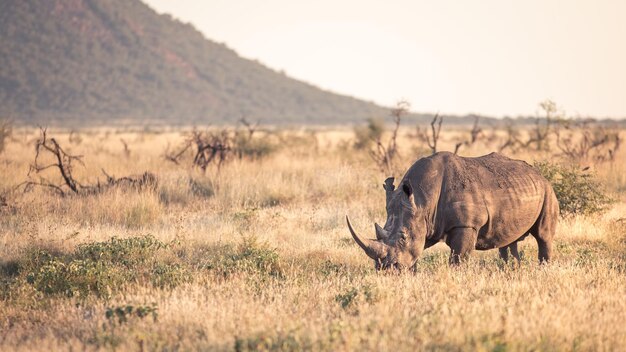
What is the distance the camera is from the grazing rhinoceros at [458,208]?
7.69m

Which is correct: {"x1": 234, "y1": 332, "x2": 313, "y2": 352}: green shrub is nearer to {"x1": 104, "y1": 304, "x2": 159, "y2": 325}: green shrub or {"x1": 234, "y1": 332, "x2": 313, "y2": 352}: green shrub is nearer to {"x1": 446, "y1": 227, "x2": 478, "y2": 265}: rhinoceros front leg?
{"x1": 104, "y1": 304, "x2": 159, "y2": 325}: green shrub

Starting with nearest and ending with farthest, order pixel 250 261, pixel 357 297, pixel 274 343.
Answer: pixel 274 343, pixel 357 297, pixel 250 261

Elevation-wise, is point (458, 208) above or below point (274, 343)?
above

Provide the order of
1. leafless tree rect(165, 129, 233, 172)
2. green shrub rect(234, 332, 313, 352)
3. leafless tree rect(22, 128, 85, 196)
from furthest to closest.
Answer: leafless tree rect(165, 129, 233, 172) → leafless tree rect(22, 128, 85, 196) → green shrub rect(234, 332, 313, 352)

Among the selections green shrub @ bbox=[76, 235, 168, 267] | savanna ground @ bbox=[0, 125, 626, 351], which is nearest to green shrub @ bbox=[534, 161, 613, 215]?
savanna ground @ bbox=[0, 125, 626, 351]

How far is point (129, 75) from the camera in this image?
114000mm

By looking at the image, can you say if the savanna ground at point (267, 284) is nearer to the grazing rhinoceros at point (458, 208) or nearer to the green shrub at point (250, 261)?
the green shrub at point (250, 261)

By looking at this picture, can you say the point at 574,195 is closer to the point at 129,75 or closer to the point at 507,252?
the point at 507,252

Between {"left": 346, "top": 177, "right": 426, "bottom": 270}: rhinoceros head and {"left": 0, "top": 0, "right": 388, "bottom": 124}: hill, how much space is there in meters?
83.6

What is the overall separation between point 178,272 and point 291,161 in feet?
47.0

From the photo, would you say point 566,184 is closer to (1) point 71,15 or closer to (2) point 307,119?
(2) point 307,119

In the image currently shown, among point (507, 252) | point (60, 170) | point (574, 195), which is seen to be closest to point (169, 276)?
point (507, 252)

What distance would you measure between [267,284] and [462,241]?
239 centimetres

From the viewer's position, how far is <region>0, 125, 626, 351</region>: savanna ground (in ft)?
18.8
